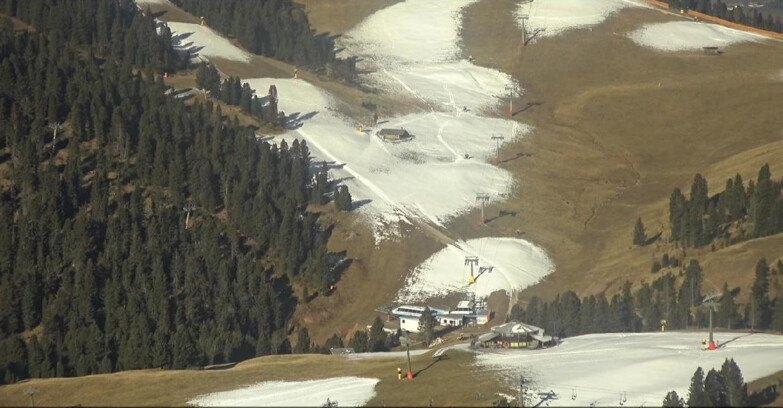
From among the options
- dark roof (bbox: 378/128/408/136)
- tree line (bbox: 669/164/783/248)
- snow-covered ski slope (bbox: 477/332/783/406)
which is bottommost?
snow-covered ski slope (bbox: 477/332/783/406)

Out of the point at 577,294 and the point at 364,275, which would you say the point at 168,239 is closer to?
the point at 364,275

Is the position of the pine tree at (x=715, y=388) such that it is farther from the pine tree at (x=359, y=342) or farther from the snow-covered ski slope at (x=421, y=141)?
the snow-covered ski slope at (x=421, y=141)

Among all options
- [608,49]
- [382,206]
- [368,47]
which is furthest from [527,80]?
[382,206]

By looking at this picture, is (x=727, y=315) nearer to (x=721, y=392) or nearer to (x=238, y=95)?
(x=721, y=392)

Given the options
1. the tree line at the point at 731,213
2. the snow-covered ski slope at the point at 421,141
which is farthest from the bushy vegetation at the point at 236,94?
the tree line at the point at 731,213

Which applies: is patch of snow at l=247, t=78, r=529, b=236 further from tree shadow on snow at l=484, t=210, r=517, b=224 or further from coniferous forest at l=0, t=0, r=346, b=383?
coniferous forest at l=0, t=0, r=346, b=383

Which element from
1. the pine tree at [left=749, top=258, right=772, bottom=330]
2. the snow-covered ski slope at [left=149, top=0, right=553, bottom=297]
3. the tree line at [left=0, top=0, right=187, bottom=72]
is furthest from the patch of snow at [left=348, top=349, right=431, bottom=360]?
the tree line at [left=0, top=0, right=187, bottom=72]

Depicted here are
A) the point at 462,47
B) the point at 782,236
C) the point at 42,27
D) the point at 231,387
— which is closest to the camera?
the point at 231,387
